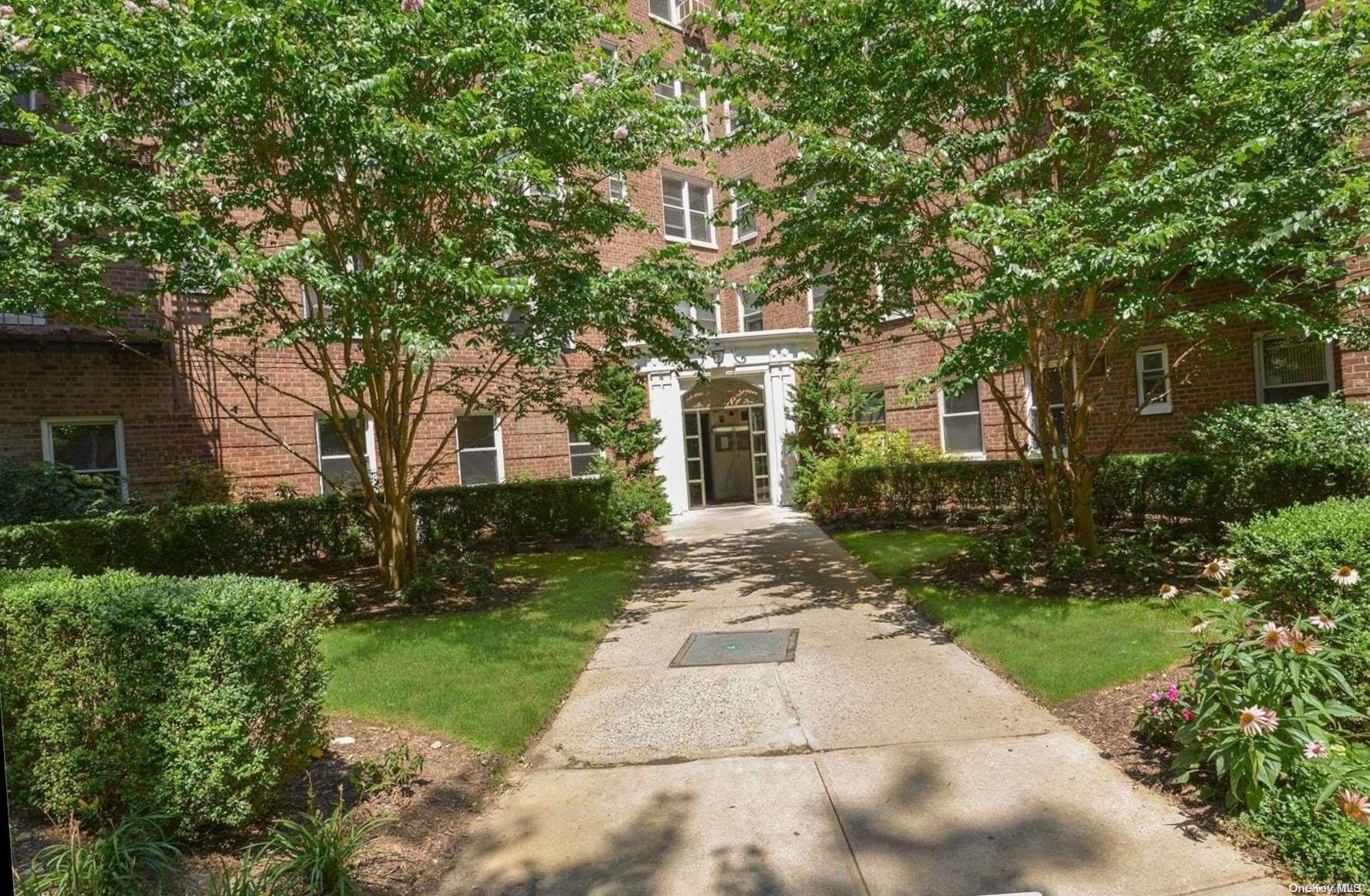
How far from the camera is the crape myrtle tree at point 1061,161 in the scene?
5.95m

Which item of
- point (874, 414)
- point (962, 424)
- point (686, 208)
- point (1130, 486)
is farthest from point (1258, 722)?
point (686, 208)

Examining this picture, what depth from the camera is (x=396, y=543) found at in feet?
31.7

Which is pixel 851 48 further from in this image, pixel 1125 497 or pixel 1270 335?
pixel 1270 335

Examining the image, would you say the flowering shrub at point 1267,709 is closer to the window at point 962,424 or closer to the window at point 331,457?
the window at point 962,424

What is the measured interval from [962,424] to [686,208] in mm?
9644

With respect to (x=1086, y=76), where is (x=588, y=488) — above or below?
below

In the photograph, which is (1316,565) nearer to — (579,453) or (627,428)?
(627,428)

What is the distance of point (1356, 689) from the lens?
146 inches

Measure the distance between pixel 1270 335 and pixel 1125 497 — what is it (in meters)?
3.26

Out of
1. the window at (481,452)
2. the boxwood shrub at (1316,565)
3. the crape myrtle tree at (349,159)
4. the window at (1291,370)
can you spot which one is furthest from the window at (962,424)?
the boxwood shrub at (1316,565)

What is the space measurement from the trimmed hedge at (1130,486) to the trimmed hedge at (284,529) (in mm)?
4965

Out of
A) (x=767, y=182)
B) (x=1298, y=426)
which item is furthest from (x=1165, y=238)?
(x=767, y=182)

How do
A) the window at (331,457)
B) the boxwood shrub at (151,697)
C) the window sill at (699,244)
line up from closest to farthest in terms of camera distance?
the boxwood shrub at (151,697) → the window at (331,457) → the window sill at (699,244)

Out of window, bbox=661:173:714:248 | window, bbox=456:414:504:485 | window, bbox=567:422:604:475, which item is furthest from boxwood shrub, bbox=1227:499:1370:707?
window, bbox=661:173:714:248
